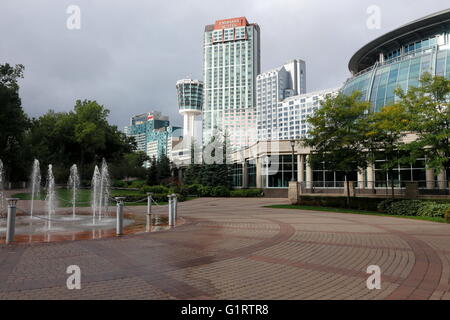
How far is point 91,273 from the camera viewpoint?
571 centimetres

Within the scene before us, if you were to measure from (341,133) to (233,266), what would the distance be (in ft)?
55.4

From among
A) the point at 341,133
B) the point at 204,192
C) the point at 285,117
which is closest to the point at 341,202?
the point at 341,133

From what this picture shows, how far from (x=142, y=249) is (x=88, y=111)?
53828mm

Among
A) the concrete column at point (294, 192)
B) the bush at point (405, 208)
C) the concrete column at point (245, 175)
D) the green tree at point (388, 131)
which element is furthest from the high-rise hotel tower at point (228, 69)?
the bush at point (405, 208)

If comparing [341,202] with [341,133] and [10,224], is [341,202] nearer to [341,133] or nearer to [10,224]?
[341,133]

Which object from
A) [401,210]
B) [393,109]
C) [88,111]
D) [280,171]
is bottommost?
[401,210]

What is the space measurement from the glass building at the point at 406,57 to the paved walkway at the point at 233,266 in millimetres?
31521

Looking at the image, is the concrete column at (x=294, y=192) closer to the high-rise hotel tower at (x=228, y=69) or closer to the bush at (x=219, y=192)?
the bush at (x=219, y=192)

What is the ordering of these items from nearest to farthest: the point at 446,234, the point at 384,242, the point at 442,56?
the point at 384,242
the point at 446,234
the point at 442,56

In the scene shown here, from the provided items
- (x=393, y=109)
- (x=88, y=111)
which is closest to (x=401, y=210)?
(x=393, y=109)

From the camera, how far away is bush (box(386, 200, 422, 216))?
1739 cm

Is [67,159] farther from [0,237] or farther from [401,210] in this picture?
[401,210]

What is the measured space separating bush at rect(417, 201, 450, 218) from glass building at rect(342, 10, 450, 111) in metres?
20.6

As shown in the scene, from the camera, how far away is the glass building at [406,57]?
3750cm
